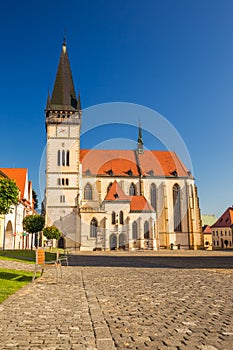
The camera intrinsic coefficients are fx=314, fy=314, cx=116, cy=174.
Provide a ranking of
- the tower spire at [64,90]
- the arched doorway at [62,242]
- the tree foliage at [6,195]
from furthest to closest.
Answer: the tower spire at [64,90]
the arched doorway at [62,242]
the tree foliage at [6,195]

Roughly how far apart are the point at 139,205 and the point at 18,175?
68.8 feet

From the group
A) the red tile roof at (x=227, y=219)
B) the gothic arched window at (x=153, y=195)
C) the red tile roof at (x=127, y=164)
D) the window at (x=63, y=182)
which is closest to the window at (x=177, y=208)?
the red tile roof at (x=127, y=164)

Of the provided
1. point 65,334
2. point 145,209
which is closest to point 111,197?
point 145,209

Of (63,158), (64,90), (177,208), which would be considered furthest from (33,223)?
(177,208)

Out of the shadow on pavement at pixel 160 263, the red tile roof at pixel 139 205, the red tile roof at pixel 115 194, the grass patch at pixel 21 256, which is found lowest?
the shadow on pavement at pixel 160 263

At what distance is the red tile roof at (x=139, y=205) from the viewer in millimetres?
53000

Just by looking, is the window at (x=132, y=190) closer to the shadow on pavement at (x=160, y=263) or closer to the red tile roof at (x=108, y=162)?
the red tile roof at (x=108, y=162)

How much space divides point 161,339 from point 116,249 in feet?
154

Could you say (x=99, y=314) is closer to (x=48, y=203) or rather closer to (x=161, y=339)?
(x=161, y=339)

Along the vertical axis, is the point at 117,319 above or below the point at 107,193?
below

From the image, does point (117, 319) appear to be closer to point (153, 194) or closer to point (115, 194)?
point (115, 194)

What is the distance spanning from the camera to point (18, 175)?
42.9 meters

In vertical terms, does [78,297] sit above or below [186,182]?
below

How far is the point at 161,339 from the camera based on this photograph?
425 centimetres
